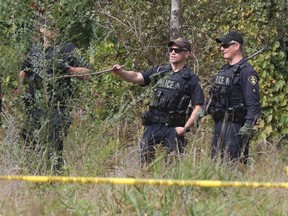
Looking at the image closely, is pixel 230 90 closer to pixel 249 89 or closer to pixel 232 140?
pixel 249 89

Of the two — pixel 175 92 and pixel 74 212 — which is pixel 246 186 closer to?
pixel 74 212

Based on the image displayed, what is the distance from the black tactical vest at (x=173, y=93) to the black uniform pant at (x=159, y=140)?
17cm

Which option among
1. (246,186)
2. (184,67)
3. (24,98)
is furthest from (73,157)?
(246,186)

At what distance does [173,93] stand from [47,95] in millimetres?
1075

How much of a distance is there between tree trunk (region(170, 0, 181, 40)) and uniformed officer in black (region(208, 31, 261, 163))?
1339 millimetres

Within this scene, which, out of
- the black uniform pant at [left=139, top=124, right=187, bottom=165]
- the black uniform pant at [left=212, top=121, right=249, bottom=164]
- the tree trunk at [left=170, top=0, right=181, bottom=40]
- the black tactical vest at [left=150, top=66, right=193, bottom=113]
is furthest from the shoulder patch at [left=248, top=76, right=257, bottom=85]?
the tree trunk at [left=170, top=0, right=181, bottom=40]

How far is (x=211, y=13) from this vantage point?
29.9 feet

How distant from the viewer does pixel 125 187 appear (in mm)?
5309

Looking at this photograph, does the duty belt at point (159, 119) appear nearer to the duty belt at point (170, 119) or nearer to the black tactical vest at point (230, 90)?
the duty belt at point (170, 119)

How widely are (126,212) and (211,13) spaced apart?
4458mm

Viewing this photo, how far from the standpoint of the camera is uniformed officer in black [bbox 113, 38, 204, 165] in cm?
700

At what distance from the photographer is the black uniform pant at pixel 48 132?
22.1 feet

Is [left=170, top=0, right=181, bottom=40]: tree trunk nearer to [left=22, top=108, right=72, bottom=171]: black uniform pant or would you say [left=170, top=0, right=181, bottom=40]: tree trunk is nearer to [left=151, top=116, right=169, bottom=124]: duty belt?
[left=151, top=116, right=169, bottom=124]: duty belt

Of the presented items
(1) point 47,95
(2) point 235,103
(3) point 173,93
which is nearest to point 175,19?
(3) point 173,93
